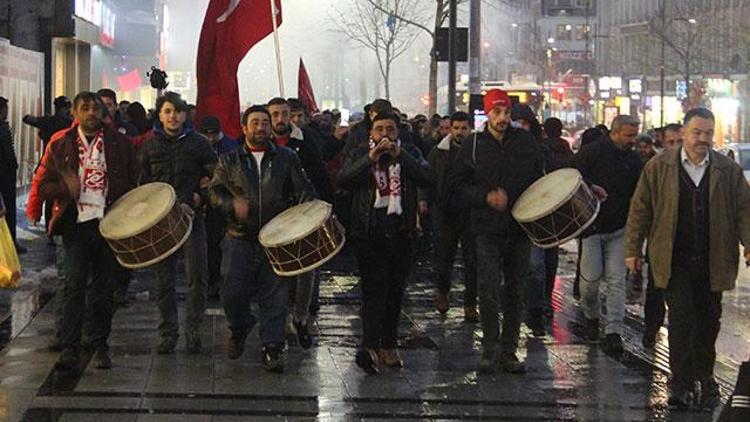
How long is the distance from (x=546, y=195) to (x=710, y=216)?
46.1 inches

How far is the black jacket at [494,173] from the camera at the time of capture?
10289 mm

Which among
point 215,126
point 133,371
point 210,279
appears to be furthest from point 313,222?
point 210,279

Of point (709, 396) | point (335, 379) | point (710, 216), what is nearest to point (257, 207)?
point (335, 379)

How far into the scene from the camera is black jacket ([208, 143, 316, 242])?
10055 millimetres

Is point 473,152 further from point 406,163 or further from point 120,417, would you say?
point 120,417

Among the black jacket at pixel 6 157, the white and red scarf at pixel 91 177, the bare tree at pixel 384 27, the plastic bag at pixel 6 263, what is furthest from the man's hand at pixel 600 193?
the bare tree at pixel 384 27

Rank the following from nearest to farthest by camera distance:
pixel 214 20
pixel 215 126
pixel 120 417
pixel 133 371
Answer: pixel 120 417, pixel 133 371, pixel 215 126, pixel 214 20

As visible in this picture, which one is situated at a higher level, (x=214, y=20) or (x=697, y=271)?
(x=214, y=20)

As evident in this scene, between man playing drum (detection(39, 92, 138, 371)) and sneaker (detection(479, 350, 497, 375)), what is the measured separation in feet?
8.19

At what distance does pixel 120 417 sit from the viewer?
855 cm

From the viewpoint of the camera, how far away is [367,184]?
10.2 metres

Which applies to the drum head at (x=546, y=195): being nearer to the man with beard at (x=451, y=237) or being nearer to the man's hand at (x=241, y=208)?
the man's hand at (x=241, y=208)

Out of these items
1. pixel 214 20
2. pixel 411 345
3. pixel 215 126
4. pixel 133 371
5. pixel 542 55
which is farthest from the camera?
pixel 542 55

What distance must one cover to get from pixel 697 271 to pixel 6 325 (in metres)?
5.61
